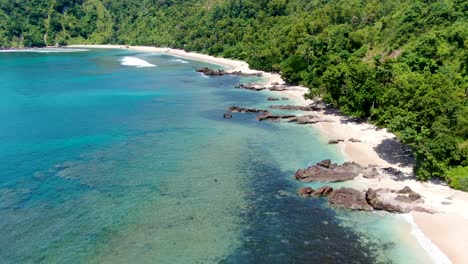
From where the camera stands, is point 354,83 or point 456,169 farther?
point 354,83

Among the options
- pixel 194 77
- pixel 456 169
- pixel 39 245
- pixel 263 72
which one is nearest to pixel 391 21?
pixel 263 72

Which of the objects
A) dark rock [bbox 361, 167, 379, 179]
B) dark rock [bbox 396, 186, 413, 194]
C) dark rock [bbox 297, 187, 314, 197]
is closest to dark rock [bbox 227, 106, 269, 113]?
dark rock [bbox 361, 167, 379, 179]

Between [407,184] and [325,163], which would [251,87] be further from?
[407,184]

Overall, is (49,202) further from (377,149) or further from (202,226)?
(377,149)

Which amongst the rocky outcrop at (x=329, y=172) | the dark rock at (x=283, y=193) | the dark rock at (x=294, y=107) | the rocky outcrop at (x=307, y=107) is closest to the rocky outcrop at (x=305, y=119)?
the rocky outcrop at (x=307, y=107)

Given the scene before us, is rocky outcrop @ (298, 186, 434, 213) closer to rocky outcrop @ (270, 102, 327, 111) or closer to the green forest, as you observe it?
the green forest

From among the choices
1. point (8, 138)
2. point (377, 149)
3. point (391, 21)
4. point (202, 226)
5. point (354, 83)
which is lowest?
point (8, 138)

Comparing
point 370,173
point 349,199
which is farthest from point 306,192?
point 370,173
